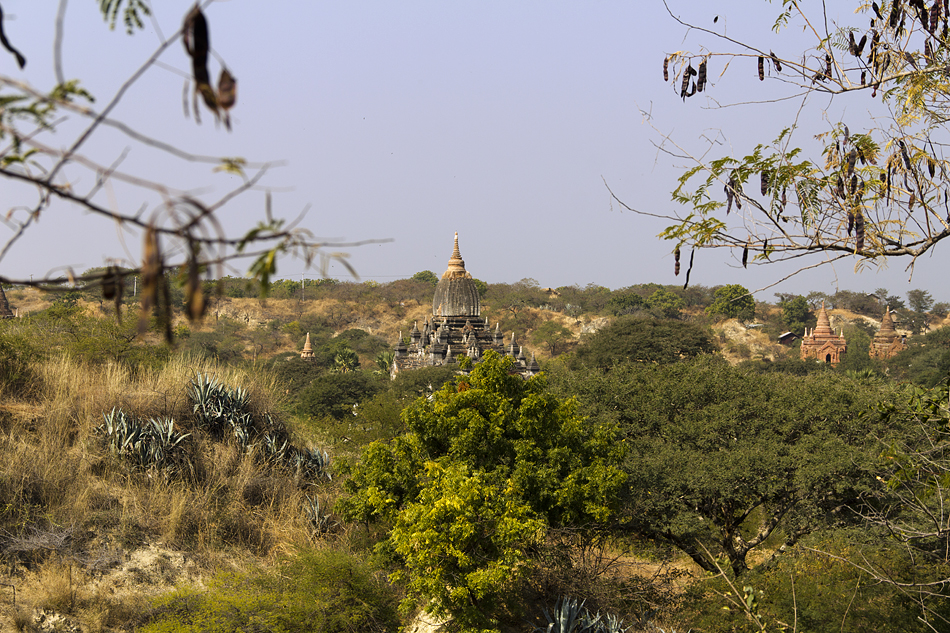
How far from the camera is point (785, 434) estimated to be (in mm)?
13789

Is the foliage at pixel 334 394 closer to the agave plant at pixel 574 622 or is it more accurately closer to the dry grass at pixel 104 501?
the dry grass at pixel 104 501

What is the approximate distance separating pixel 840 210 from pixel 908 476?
6.90ft

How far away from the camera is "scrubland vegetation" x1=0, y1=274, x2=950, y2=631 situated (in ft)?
30.8

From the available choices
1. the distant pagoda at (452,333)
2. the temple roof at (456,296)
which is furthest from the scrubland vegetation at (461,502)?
the temple roof at (456,296)

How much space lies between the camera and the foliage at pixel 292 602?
29.8 ft

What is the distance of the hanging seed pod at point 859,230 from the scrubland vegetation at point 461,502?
5.07ft

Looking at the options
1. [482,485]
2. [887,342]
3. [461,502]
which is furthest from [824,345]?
[461,502]

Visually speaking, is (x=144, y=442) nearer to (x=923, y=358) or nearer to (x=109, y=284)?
(x=109, y=284)

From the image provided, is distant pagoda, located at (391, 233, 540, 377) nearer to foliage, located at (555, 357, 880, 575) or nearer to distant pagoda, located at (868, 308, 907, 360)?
foliage, located at (555, 357, 880, 575)

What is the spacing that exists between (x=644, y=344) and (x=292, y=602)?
2909 centimetres

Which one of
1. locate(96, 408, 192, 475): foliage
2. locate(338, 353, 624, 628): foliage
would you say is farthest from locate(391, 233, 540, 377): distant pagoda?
locate(338, 353, 624, 628): foliage

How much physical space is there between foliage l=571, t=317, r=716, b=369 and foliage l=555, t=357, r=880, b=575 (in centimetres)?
1875

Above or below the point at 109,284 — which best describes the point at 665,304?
below

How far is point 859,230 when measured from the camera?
519cm
